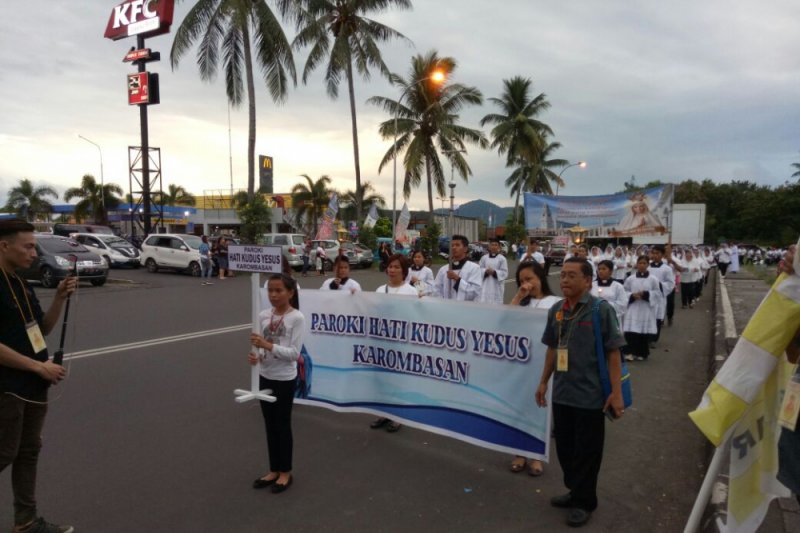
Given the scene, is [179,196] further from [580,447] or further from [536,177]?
[580,447]

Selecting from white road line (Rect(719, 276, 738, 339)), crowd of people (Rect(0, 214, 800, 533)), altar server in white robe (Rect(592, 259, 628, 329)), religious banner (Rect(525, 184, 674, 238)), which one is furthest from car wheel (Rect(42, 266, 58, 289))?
white road line (Rect(719, 276, 738, 339))

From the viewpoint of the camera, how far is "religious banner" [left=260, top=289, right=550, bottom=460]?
4.22m

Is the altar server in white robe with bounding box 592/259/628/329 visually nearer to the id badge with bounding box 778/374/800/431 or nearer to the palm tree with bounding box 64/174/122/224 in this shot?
the id badge with bounding box 778/374/800/431

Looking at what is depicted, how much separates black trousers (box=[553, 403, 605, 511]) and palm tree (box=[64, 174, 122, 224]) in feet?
184

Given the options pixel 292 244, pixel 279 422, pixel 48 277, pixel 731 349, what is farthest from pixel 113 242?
pixel 731 349

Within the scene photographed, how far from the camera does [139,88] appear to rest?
29938 mm

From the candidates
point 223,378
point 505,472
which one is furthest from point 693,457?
point 223,378

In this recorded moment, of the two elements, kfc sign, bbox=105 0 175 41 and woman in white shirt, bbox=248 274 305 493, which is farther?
kfc sign, bbox=105 0 175 41

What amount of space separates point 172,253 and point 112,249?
395cm

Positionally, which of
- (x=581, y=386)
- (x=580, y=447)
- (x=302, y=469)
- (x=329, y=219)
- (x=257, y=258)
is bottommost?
(x=302, y=469)

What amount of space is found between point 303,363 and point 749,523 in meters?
4.06

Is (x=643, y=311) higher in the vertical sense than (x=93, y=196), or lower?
lower

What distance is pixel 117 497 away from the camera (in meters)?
3.78

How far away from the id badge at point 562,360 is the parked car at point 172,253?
21.0m
